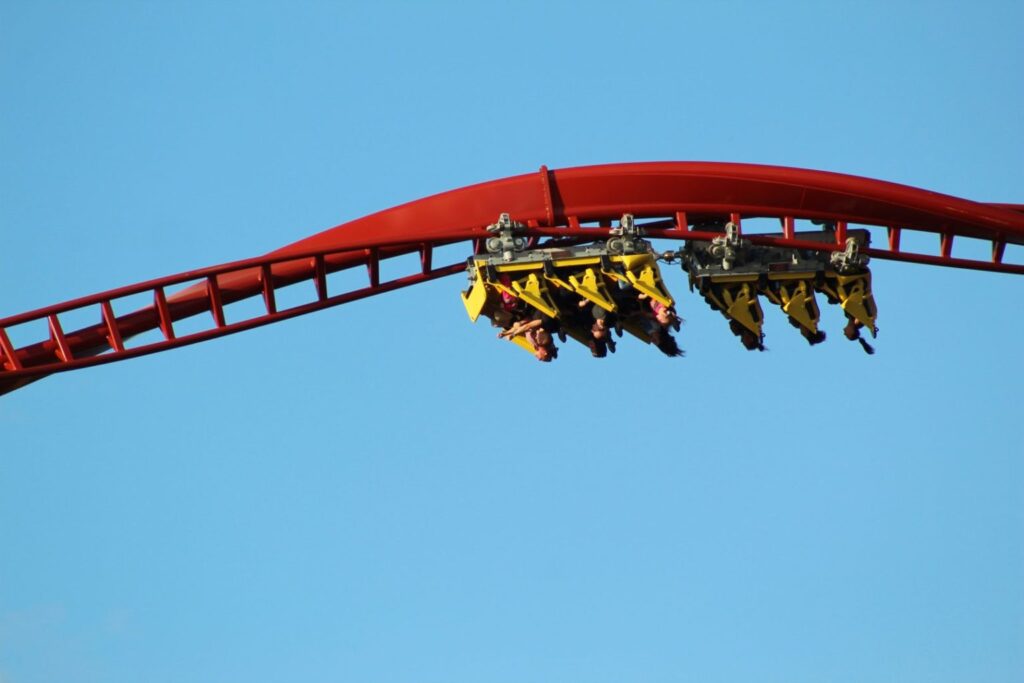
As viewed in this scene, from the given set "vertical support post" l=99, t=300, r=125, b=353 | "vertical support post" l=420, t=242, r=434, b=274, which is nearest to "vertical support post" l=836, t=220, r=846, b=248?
"vertical support post" l=420, t=242, r=434, b=274

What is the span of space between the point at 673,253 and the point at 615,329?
3.35 ft

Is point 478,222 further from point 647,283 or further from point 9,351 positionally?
point 9,351

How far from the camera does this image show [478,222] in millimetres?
23000

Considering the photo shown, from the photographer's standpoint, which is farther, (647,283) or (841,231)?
(841,231)

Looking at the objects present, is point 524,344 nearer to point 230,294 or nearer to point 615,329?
point 615,329

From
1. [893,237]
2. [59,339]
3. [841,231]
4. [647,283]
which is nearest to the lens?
[647,283]

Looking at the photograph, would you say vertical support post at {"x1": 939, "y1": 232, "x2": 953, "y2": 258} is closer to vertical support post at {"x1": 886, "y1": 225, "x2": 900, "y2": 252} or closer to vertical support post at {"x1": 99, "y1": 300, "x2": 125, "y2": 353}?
vertical support post at {"x1": 886, "y1": 225, "x2": 900, "y2": 252}

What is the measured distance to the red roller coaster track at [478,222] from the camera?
22766mm

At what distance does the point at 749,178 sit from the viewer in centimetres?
2302

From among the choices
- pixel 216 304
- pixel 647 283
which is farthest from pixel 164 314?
pixel 647 283

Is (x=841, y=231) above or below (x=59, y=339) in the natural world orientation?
above

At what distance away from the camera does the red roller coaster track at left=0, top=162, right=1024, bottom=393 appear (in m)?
22.8

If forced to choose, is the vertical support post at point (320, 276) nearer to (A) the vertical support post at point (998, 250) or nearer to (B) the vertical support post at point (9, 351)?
(B) the vertical support post at point (9, 351)

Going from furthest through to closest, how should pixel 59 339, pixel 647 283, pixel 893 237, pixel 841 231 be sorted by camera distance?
pixel 893 237
pixel 841 231
pixel 59 339
pixel 647 283
